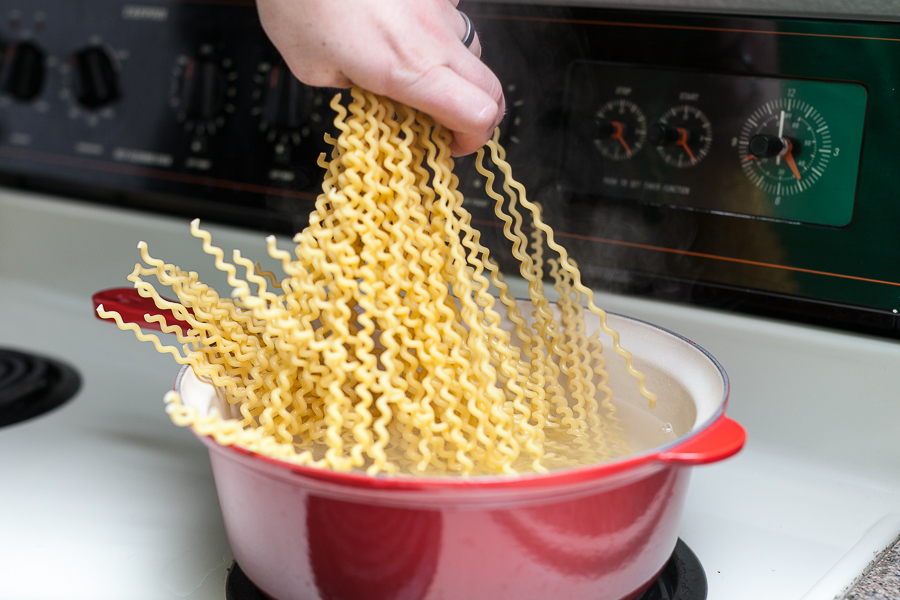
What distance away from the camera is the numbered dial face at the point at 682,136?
61 cm

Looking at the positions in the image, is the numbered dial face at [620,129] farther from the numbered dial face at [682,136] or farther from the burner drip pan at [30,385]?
the burner drip pan at [30,385]

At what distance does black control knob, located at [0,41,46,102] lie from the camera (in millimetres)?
884

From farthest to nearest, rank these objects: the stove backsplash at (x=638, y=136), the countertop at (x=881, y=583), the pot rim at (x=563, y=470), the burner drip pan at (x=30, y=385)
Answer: the burner drip pan at (x=30, y=385), the stove backsplash at (x=638, y=136), the countertop at (x=881, y=583), the pot rim at (x=563, y=470)

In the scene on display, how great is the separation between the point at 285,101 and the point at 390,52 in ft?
1.14

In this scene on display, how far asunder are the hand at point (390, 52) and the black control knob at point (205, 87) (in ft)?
1.21

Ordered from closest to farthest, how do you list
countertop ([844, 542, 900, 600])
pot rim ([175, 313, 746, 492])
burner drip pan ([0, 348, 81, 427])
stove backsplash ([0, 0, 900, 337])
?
pot rim ([175, 313, 746, 492]) < countertop ([844, 542, 900, 600]) < stove backsplash ([0, 0, 900, 337]) < burner drip pan ([0, 348, 81, 427])

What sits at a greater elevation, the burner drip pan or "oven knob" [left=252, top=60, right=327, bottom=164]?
"oven knob" [left=252, top=60, right=327, bottom=164]

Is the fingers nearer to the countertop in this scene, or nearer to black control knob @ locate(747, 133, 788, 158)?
→ black control knob @ locate(747, 133, 788, 158)

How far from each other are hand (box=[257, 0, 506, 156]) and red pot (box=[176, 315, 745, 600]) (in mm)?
189

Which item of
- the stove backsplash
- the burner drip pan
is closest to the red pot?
the stove backsplash

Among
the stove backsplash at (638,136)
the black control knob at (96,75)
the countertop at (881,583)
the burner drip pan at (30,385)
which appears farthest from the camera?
the black control knob at (96,75)

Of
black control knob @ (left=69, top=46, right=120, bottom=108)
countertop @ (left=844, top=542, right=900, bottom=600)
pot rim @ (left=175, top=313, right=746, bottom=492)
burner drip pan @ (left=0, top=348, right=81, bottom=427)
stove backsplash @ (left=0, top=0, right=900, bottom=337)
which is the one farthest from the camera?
black control knob @ (left=69, top=46, right=120, bottom=108)

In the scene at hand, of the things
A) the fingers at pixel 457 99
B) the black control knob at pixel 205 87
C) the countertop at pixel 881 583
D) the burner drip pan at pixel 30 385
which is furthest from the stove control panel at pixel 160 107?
the countertop at pixel 881 583

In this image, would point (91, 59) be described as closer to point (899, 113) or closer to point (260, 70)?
point (260, 70)
